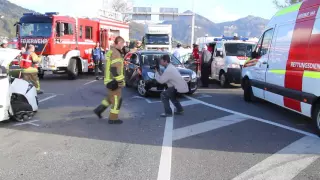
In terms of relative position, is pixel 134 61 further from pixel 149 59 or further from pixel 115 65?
pixel 115 65

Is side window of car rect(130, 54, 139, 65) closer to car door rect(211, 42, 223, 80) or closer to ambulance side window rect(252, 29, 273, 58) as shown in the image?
car door rect(211, 42, 223, 80)

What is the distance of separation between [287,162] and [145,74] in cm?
674

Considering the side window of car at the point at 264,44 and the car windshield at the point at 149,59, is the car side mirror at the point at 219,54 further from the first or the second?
the side window of car at the point at 264,44

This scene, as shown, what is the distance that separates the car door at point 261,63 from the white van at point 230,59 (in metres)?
3.59

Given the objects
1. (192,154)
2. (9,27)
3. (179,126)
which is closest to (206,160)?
(192,154)

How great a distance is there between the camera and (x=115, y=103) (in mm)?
7363

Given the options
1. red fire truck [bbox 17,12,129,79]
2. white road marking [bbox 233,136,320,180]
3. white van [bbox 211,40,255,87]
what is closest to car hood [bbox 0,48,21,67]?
white road marking [bbox 233,136,320,180]

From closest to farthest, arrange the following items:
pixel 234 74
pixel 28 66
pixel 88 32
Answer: pixel 28 66, pixel 234 74, pixel 88 32

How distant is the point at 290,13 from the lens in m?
7.65

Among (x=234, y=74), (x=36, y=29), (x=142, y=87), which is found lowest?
(x=142, y=87)

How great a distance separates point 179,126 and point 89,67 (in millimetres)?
11907

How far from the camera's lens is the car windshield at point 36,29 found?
15242 millimetres

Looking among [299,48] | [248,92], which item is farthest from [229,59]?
[299,48]

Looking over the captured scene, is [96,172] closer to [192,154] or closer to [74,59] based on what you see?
[192,154]
